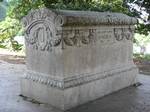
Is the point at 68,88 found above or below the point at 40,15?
below

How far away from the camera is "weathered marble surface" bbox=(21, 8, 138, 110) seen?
520 cm

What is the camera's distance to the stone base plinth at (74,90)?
5.23 m

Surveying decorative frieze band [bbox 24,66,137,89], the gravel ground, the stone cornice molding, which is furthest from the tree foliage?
decorative frieze band [bbox 24,66,137,89]

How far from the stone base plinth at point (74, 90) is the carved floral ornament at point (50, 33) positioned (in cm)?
77

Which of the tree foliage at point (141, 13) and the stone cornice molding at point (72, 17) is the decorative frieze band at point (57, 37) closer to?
the stone cornice molding at point (72, 17)

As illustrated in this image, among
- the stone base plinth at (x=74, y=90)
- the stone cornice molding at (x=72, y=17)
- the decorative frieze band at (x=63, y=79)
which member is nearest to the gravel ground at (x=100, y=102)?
the stone base plinth at (x=74, y=90)

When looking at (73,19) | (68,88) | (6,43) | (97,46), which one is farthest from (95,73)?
(6,43)

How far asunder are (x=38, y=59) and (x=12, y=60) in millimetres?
5178

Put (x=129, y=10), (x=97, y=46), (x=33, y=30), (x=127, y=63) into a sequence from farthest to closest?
1. (x=129, y=10)
2. (x=127, y=63)
3. (x=97, y=46)
4. (x=33, y=30)

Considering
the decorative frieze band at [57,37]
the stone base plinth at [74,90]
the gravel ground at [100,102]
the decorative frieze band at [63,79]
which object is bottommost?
the gravel ground at [100,102]

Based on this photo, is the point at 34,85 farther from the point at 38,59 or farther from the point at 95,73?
the point at 95,73

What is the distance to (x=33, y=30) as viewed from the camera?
564cm

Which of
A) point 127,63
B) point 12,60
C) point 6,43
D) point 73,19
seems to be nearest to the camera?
point 73,19

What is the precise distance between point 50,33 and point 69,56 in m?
0.54
